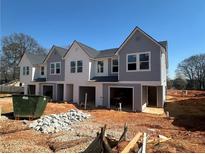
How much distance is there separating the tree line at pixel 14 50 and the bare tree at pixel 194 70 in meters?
54.1

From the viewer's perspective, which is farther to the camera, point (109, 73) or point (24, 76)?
point (24, 76)

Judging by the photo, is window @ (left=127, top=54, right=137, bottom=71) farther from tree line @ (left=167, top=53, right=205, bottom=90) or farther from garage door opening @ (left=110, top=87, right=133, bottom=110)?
tree line @ (left=167, top=53, right=205, bottom=90)

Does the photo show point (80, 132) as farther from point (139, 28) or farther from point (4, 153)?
point (139, 28)

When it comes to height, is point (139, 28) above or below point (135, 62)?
above

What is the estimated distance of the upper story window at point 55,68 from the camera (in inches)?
934

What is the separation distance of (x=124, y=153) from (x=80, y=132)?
15.3 ft

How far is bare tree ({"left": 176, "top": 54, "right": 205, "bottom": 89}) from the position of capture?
58375 mm

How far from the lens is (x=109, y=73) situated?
1994cm

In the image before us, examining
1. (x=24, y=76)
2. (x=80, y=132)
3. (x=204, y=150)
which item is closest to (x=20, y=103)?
(x=80, y=132)

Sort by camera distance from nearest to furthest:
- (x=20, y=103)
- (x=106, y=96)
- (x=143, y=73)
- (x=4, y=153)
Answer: (x=4, y=153)
(x=20, y=103)
(x=143, y=73)
(x=106, y=96)

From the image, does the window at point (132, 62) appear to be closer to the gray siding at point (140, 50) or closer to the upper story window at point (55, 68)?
the gray siding at point (140, 50)

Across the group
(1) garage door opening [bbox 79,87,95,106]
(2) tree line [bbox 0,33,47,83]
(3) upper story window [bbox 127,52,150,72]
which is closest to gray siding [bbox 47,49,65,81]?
(1) garage door opening [bbox 79,87,95,106]

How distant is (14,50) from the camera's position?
50375 mm

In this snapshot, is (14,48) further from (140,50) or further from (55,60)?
(140,50)
